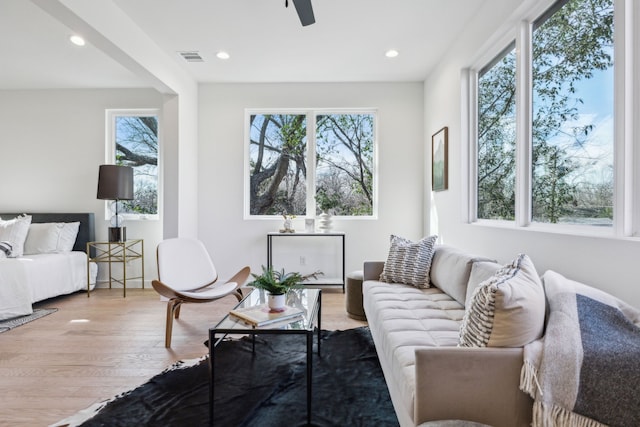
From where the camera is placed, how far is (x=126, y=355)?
2.57 metres

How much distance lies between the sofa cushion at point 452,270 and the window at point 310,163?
6.31 ft

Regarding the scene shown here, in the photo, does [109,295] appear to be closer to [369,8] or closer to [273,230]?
[273,230]

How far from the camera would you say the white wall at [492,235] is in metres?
1.56

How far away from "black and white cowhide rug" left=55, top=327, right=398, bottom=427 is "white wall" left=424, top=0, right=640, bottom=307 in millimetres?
1214

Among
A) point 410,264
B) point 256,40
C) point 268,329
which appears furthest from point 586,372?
point 256,40

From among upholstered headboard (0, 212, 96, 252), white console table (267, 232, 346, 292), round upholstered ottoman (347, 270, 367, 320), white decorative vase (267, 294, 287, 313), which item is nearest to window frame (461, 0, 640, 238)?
round upholstered ottoman (347, 270, 367, 320)

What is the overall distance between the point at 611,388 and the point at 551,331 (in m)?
0.22

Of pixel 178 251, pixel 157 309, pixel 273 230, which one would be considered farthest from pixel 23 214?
pixel 273 230

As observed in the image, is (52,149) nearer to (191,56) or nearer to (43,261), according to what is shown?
(43,261)

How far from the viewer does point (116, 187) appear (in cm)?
419

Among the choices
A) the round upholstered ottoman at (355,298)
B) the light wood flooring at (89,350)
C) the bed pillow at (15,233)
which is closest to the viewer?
the light wood flooring at (89,350)

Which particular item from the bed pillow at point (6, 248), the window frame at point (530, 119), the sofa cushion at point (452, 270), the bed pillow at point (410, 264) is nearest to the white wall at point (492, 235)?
the window frame at point (530, 119)

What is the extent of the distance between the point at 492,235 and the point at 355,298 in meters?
1.36

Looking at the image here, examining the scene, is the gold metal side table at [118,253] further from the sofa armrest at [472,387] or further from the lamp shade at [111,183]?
the sofa armrest at [472,387]
